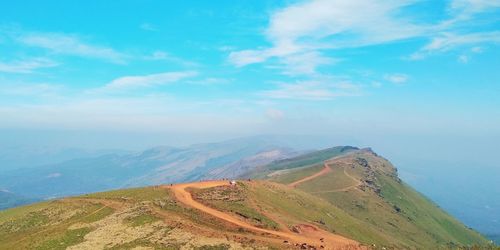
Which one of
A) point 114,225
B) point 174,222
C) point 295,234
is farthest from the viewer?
point 295,234

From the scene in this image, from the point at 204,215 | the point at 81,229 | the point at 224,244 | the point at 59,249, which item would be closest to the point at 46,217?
the point at 81,229

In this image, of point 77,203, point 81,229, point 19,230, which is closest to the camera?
point 81,229

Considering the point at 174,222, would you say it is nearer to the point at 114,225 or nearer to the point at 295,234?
the point at 114,225

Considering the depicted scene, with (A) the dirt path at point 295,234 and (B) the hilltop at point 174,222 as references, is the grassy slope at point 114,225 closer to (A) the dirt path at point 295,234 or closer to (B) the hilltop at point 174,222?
(B) the hilltop at point 174,222

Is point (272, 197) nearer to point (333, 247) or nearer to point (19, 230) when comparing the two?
point (333, 247)

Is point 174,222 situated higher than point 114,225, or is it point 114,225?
point 174,222

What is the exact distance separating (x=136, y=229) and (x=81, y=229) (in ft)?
46.7

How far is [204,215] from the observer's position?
94938 mm

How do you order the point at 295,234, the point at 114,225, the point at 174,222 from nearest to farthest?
the point at 174,222
the point at 114,225
the point at 295,234

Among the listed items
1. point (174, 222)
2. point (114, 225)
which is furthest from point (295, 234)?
point (114, 225)

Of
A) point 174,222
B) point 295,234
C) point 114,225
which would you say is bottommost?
point 295,234

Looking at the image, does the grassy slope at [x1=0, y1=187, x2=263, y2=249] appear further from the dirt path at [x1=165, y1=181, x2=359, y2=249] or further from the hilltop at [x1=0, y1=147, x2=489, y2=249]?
the dirt path at [x1=165, y1=181, x2=359, y2=249]

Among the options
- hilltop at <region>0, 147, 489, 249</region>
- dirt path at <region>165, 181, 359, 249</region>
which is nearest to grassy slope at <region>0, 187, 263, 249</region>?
hilltop at <region>0, 147, 489, 249</region>

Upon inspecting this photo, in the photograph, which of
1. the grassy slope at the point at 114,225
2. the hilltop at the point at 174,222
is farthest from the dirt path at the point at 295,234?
the grassy slope at the point at 114,225
